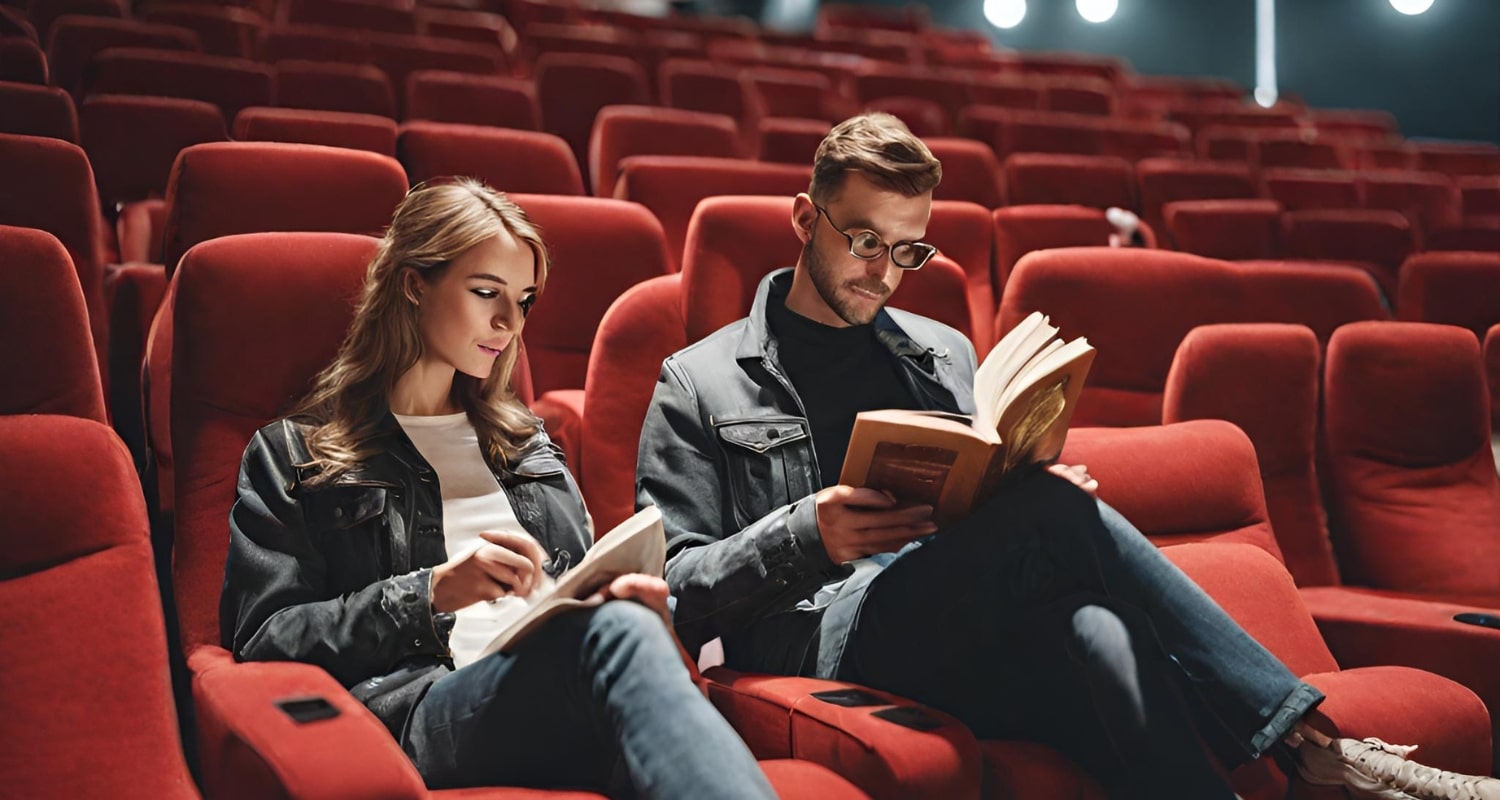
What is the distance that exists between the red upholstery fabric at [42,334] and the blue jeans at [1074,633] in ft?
2.37

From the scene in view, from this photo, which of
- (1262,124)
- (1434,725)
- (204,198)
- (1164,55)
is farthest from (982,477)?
(1164,55)

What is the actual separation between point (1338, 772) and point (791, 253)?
779mm

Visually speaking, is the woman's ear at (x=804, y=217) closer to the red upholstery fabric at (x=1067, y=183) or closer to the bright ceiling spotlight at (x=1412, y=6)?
the red upholstery fabric at (x=1067, y=183)

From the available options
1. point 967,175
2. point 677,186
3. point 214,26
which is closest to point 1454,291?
point 967,175

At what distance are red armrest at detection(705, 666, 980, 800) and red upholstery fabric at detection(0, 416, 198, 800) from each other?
0.44 meters

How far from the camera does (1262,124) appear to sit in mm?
4965

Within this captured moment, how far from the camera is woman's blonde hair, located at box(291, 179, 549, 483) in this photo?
3.45ft

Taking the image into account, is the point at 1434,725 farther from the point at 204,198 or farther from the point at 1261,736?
the point at 204,198

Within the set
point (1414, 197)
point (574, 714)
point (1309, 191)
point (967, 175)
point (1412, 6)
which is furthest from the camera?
point (1412, 6)

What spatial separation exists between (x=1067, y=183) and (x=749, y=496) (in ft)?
6.05

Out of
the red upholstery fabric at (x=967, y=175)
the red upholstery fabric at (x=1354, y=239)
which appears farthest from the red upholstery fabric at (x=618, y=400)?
the red upholstery fabric at (x=1354, y=239)

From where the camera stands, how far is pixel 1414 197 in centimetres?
360

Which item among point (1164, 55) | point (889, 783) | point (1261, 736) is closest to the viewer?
point (889, 783)

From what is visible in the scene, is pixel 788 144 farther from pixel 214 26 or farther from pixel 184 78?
pixel 214 26
